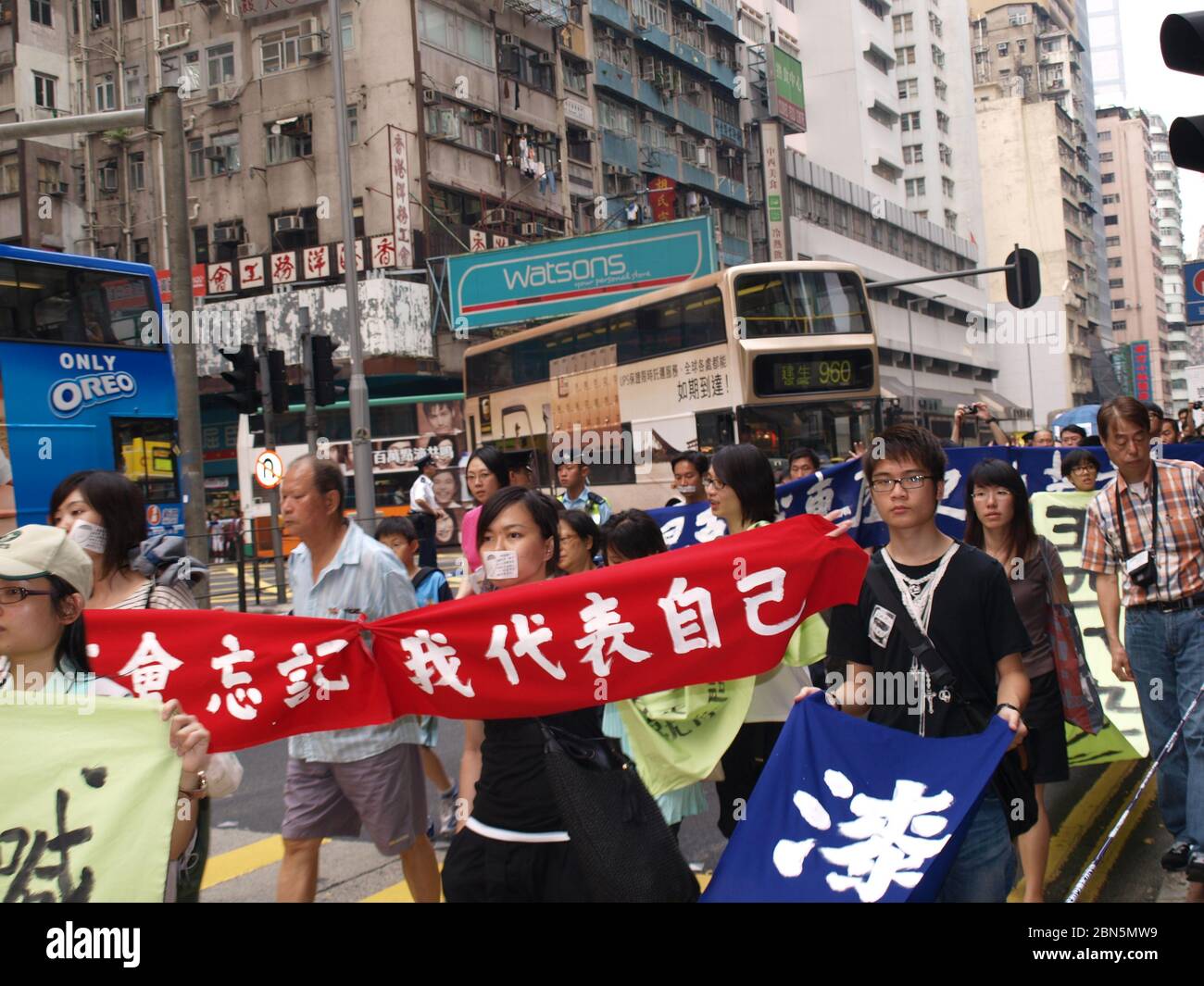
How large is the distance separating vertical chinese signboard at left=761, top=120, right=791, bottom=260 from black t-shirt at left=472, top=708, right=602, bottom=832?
140 feet

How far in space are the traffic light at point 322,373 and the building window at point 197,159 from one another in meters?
22.6

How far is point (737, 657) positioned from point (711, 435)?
12.4 meters

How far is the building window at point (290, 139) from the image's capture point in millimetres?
31703

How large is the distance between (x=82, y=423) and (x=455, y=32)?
71.9 ft

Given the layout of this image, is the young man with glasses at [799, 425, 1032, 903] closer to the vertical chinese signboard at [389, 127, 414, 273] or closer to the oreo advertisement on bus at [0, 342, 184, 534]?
the oreo advertisement on bus at [0, 342, 184, 534]

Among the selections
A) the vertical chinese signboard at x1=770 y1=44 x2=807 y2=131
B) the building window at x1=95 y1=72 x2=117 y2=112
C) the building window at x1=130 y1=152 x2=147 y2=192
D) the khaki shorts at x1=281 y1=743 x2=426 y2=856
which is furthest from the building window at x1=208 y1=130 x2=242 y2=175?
the khaki shorts at x1=281 y1=743 x2=426 y2=856

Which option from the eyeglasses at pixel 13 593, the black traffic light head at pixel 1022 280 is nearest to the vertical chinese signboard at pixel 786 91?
the black traffic light head at pixel 1022 280

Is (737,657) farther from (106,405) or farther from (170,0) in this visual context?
(170,0)

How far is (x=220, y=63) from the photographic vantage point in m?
33.3

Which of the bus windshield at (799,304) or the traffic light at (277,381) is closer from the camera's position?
the traffic light at (277,381)

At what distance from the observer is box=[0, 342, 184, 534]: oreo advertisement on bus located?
12.5 metres

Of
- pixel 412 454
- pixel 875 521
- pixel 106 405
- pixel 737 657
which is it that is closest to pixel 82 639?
pixel 737 657

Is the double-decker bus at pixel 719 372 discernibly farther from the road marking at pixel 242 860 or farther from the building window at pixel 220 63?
the building window at pixel 220 63

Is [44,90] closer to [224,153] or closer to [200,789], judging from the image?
[224,153]
